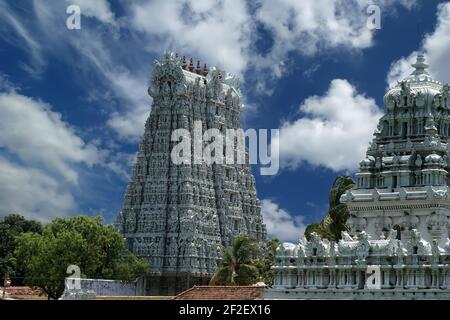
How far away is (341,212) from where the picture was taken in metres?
81.3

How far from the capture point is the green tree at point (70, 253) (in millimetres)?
89875

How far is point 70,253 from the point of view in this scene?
90.6m

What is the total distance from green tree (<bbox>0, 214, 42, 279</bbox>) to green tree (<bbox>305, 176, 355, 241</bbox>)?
42.2 m

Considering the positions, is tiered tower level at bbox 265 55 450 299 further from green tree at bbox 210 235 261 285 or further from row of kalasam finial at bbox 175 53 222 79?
row of kalasam finial at bbox 175 53 222 79

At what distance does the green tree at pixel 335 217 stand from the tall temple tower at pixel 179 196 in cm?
2759

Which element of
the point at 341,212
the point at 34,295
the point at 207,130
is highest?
the point at 207,130

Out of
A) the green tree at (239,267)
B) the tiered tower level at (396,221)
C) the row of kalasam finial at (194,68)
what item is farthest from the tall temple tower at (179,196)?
the tiered tower level at (396,221)

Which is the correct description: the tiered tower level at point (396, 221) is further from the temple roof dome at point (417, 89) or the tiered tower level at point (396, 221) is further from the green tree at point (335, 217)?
the green tree at point (335, 217)

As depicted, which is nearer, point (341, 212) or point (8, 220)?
point (341, 212)

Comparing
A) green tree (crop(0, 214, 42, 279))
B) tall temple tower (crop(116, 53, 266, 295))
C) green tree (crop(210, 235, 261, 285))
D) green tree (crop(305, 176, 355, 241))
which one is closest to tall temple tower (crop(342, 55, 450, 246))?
green tree (crop(305, 176, 355, 241))

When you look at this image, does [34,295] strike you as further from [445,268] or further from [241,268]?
[445,268]

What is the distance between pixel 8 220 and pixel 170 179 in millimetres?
33464

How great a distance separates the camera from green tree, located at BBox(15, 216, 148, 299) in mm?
89875
